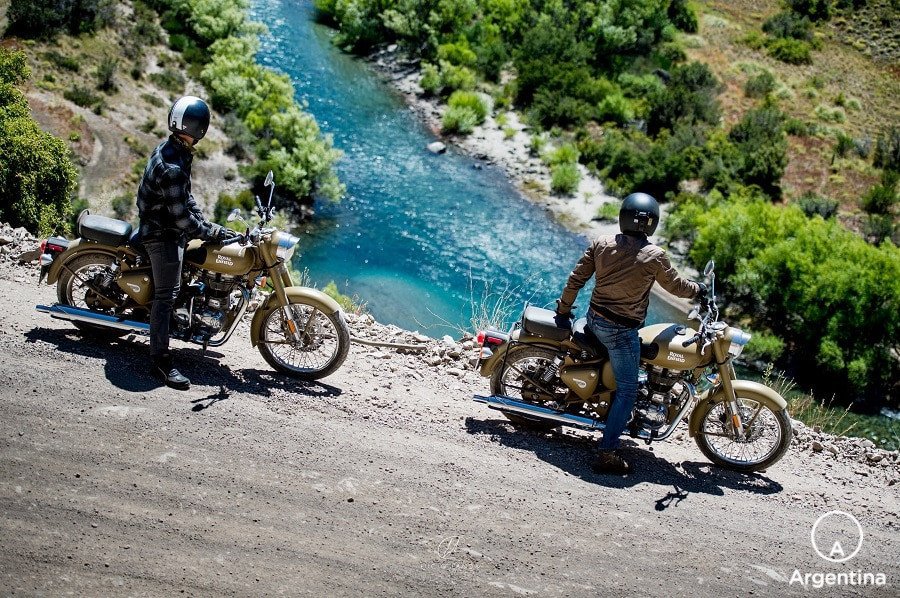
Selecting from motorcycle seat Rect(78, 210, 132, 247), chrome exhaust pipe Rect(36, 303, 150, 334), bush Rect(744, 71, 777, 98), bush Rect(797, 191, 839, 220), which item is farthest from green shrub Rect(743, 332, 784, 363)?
bush Rect(744, 71, 777, 98)

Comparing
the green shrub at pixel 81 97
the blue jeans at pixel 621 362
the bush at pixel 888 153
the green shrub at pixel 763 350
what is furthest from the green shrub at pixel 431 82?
the blue jeans at pixel 621 362

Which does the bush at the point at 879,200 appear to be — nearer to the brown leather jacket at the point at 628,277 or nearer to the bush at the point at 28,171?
the bush at the point at 28,171

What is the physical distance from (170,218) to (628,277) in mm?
3959

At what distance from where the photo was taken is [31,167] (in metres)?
17.2

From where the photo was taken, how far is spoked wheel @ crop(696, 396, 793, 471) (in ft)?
24.9

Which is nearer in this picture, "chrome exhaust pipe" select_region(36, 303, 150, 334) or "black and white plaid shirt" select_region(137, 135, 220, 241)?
"black and white plaid shirt" select_region(137, 135, 220, 241)

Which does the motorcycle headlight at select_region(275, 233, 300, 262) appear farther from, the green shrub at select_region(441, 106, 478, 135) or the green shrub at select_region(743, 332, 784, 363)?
the green shrub at select_region(441, 106, 478, 135)

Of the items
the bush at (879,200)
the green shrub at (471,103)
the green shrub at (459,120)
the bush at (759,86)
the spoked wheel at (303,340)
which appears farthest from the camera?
the bush at (759,86)

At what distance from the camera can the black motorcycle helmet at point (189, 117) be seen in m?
7.02

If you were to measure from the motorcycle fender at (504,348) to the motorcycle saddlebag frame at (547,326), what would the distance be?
56 mm

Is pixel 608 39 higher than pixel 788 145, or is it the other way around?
pixel 608 39

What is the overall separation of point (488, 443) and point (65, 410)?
3.61 metres

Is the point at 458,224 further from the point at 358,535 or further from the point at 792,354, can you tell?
the point at 358,535

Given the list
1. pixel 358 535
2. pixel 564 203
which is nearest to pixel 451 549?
pixel 358 535
